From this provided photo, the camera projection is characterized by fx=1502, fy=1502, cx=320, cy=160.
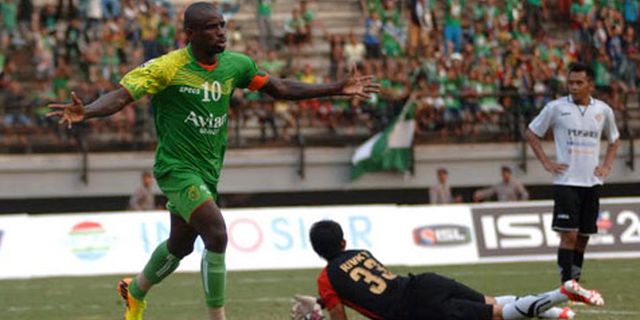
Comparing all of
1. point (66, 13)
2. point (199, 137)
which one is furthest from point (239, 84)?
point (66, 13)

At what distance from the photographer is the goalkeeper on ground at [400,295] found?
395 inches

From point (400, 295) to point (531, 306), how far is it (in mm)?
886

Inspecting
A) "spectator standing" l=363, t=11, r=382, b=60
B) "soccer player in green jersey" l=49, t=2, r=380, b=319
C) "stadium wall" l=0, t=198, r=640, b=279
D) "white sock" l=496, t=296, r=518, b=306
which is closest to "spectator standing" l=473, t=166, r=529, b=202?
"spectator standing" l=363, t=11, r=382, b=60

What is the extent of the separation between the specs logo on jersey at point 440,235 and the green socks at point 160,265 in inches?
433

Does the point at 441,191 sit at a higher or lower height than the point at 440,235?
lower

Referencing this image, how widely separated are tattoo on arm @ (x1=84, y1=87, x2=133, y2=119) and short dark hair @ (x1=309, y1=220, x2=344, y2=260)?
5.64ft

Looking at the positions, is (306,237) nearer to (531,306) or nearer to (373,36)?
(373,36)

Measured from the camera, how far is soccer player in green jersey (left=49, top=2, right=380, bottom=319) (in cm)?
1095

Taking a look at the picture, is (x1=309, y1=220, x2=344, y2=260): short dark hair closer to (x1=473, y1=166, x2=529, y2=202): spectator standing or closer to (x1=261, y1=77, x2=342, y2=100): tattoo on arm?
(x1=261, y1=77, x2=342, y2=100): tattoo on arm

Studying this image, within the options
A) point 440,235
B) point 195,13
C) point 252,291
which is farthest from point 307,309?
point 440,235

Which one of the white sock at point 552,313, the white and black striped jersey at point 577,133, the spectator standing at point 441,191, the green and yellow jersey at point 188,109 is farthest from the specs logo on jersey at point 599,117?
the spectator standing at point 441,191

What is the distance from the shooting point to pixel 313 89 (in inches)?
463

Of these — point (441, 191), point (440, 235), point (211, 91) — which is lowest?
point (441, 191)

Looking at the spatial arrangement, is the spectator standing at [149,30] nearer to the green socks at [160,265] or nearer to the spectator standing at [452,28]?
the spectator standing at [452,28]
